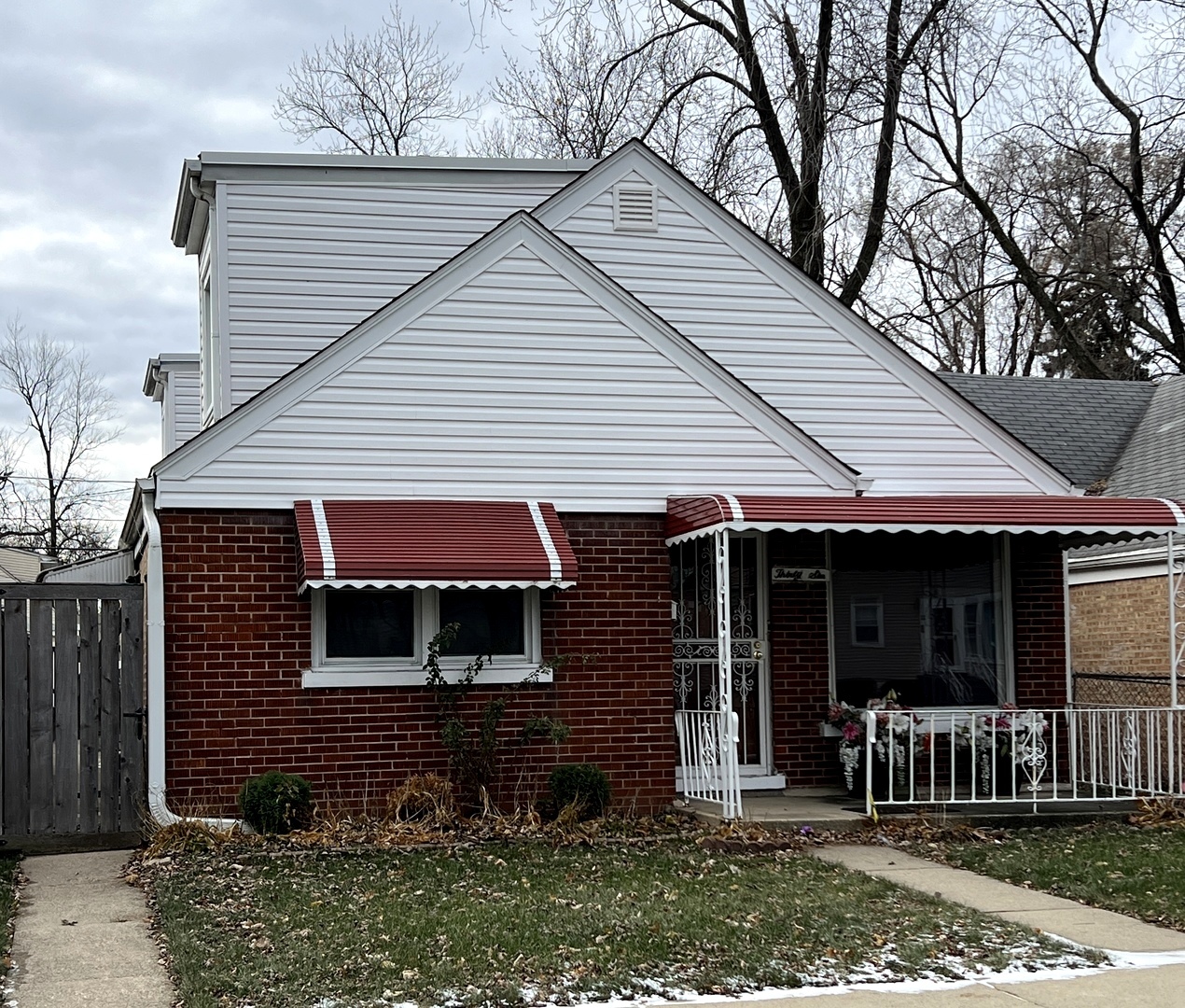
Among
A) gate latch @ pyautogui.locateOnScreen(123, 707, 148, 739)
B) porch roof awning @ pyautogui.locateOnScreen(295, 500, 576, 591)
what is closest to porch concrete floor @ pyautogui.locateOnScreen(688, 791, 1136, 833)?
porch roof awning @ pyautogui.locateOnScreen(295, 500, 576, 591)

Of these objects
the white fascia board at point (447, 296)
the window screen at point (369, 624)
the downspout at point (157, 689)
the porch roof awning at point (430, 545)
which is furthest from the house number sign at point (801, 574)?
the downspout at point (157, 689)

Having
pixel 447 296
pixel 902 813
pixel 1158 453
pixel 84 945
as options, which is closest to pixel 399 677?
pixel 447 296

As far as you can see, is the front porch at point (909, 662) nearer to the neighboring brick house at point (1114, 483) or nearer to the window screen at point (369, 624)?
the neighboring brick house at point (1114, 483)

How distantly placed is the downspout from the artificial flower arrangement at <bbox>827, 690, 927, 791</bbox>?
17.2 feet

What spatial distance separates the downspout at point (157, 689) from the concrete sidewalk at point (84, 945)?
0.65 meters

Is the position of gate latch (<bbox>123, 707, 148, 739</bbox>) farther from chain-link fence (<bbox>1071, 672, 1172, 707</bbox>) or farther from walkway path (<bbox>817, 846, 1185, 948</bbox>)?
chain-link fence (<bbox>1071, 672, 1172, 707</bbox>)

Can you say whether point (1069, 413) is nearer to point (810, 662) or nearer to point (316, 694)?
point (810, 662)

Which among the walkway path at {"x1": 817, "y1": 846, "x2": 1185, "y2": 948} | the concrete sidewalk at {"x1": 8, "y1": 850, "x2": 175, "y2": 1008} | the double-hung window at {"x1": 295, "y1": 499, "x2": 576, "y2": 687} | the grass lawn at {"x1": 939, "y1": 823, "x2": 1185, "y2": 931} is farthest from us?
the double-hung window at {"x1": 295, "y1": 499, "x2": 576, "y2": 687}

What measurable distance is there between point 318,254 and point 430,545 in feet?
14.4

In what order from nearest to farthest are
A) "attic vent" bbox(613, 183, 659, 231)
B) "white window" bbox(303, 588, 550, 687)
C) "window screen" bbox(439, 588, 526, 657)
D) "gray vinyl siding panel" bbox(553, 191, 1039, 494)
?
"white window" bbox(303, 588, 550, 687) < "window screen" bbox(439, 588, 526, 657) < "gray vinyl siding panel" bbox(553, 191, 1039, 494) < "attic vent" bbox(613, 183, 659, 231)

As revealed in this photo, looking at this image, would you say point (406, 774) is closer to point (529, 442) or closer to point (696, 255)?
point (529, 442)

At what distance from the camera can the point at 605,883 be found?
9.03 m

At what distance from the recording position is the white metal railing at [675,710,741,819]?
11086 millimetres

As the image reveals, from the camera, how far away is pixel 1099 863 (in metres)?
9.86
